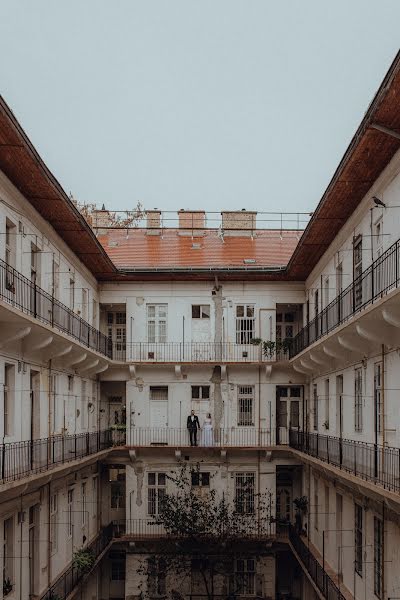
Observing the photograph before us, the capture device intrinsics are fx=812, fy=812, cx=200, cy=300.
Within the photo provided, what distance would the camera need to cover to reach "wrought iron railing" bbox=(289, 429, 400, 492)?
1386cm

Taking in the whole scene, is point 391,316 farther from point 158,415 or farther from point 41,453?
point 158,415

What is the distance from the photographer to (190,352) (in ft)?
89.8

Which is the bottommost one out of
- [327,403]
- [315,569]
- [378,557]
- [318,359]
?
[315,569]

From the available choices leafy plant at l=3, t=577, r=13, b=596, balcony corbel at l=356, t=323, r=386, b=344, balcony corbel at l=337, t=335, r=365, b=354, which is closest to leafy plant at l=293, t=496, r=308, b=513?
balcony corbel at l=337, t=335, r=365, b=354

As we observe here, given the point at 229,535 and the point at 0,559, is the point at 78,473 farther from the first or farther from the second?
the point at 0,559

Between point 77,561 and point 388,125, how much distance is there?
1409cm

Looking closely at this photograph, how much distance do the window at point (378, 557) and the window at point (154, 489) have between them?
11.8m

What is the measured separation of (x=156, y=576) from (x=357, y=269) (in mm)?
12837

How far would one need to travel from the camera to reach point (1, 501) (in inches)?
577

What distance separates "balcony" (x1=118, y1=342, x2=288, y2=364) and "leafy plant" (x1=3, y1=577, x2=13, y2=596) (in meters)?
11.6

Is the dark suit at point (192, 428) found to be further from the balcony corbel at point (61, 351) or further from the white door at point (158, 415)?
the balcony corbel at point (61, 351)

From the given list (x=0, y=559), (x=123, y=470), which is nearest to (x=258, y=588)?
(x=123, y=470)

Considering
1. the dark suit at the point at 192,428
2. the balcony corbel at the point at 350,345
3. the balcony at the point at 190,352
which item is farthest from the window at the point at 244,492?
the balcony corbel at the point at 350,345

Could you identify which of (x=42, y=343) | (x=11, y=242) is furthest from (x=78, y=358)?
(x=11, y=242)
